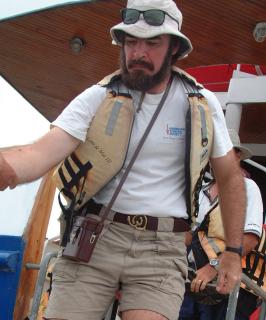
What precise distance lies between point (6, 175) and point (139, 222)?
73cm

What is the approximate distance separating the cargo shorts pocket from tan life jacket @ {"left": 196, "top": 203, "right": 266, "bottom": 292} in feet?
4.83

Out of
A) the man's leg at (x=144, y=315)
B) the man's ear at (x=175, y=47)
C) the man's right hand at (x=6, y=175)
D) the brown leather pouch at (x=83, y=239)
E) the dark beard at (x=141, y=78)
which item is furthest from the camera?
the man's ear at (x=175, y=47)

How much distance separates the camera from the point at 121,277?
8.09 ft

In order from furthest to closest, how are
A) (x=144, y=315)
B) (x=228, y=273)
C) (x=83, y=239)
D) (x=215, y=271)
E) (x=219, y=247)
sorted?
1. (x=219, y=247)
2. (x=215, y=271)
3. (x=228, y=273)
4. (x=83, y=239)
5. (x=144, y=315)

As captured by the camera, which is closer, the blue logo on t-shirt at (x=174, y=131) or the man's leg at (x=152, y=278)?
the man's leg at (x=152, y=278)

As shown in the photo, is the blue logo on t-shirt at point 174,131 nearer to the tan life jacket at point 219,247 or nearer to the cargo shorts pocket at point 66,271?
the cargo shorts pocket at point 66,271

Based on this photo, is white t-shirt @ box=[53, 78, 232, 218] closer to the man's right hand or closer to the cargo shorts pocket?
the cargo shorts pocket

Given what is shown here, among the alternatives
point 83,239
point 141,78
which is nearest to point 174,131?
point 141,78

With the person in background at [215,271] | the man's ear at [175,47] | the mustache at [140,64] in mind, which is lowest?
the person in background at [215,271]

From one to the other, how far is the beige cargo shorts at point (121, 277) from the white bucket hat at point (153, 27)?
88 centimetres

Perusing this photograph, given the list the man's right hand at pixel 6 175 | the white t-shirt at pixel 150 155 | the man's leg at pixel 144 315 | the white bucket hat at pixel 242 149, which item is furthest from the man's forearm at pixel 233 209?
the white bucket hat at pixel 242 149

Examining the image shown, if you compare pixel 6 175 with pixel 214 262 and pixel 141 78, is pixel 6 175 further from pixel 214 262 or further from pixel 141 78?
pixel 214 262

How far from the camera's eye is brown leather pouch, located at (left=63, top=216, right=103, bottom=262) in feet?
8.00

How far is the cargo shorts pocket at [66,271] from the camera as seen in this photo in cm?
248
